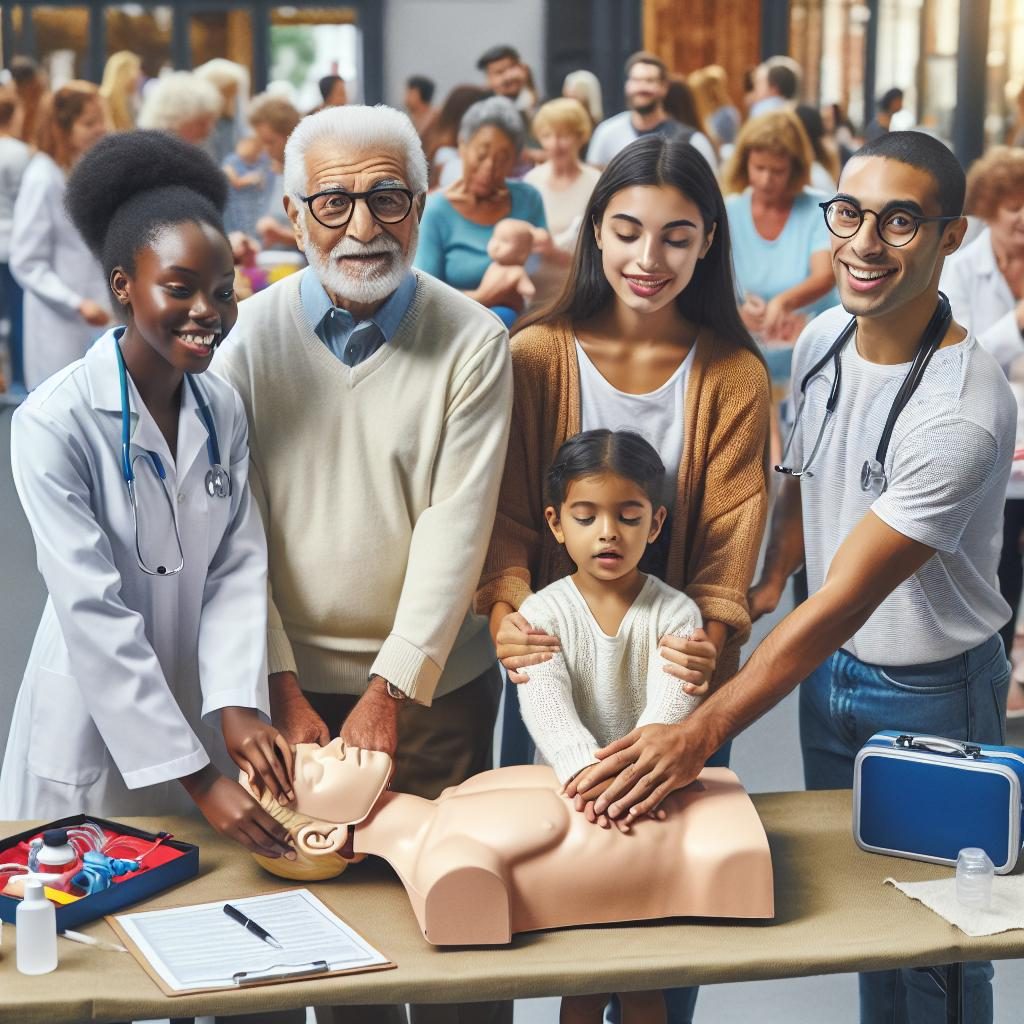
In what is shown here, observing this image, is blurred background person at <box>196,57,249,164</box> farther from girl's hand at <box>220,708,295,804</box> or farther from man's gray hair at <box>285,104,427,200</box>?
girl's hand at <box>220,708,295,804</box>

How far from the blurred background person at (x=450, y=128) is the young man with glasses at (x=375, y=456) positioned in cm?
502

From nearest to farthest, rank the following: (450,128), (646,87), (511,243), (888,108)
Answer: (511,243) < (450,128) < (646,87) < (888,108)

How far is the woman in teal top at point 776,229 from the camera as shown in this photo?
5.95 metres

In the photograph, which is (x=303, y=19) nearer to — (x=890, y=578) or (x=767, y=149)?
(x=767, y=149)

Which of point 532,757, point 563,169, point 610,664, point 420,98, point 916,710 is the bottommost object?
point 532,757

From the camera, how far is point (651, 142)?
2.26 meters

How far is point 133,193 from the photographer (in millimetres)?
2062

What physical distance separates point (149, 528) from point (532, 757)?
3.68 feet

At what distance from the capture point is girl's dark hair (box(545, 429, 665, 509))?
2.18m

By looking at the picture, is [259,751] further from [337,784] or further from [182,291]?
[182,291]

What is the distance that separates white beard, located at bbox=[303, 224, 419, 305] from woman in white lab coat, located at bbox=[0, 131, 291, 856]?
0.57 feet

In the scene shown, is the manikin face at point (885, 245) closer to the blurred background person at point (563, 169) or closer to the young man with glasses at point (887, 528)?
the young man with glasses at point (887, 528)

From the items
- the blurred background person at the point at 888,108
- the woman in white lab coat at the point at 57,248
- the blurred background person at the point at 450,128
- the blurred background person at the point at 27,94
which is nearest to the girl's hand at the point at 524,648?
the woman in white lab coat at the point at 57,248

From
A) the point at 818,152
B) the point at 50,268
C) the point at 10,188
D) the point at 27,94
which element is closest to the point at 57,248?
the point at 50,268
